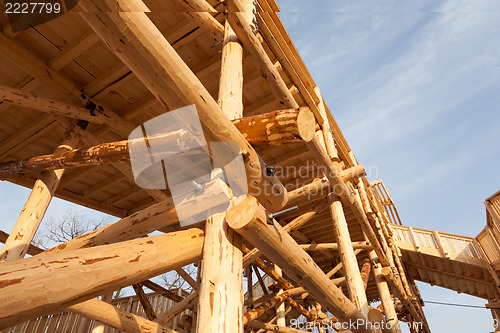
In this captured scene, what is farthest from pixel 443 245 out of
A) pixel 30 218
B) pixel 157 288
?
pixel 30 218

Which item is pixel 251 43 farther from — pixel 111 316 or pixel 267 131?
pixel 111 316

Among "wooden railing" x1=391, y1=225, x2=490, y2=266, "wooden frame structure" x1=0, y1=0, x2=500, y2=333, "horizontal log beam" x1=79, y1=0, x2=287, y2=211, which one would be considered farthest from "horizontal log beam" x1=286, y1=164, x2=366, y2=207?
"wooden railing" x1=391, y1=225, x2=490, y2=266

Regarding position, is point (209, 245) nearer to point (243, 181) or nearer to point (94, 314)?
point (243, 181)

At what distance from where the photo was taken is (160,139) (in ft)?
7.73

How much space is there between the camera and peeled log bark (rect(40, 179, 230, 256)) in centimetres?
200

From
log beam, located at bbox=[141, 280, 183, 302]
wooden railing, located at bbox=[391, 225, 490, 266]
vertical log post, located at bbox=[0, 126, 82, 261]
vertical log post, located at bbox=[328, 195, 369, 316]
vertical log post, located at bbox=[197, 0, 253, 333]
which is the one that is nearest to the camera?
vertical log post, located at bbox=[197, 0, 253, 333]

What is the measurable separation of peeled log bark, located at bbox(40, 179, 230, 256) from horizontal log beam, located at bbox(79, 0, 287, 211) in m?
0.38

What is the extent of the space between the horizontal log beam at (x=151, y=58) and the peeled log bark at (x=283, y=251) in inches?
19.9

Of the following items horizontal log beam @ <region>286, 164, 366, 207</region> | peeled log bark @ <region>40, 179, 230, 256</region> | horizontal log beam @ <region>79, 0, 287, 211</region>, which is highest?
horizontal log beam @ <region>286, 164, 366, 207</region>

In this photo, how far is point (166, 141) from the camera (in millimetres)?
2322

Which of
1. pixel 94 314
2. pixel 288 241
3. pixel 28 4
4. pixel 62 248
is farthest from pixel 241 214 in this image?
pixel 28 4

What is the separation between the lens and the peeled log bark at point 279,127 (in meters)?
1.93

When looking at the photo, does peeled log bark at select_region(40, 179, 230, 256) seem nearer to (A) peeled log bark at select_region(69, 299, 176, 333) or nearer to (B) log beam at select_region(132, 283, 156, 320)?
(A) peeled log bark at select_region(69, 299, 176, 333)

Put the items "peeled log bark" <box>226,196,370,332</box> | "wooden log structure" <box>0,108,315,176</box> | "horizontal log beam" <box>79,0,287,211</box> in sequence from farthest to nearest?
"wooden log structure" <box>0,108,315,176</box>
"peeled log bark" <box>226,196,370,332</box>
"horizontal log beam" <box>79,0,287,211</box>
